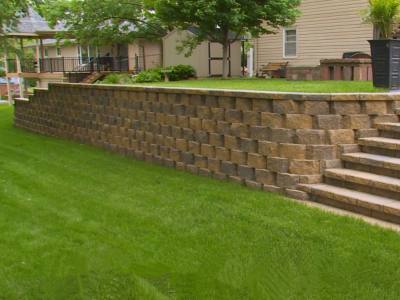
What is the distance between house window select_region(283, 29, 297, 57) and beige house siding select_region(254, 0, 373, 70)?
144mm

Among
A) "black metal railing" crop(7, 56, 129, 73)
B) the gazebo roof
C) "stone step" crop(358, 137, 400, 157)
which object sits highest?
the gazebo roof

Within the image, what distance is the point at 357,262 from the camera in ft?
15.0

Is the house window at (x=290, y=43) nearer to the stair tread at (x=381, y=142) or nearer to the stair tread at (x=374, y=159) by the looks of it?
the stair tread at (x=381, y=142)

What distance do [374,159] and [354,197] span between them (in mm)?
569

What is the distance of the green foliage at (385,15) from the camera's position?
7.53 metres

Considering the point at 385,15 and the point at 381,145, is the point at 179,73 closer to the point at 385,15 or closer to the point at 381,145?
the point at 385,15

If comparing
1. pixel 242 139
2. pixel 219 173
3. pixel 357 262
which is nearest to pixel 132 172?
pixel 219 173

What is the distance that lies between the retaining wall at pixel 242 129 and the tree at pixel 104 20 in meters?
8.14

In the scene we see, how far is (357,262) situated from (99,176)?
4946mm

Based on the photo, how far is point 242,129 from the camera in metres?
7.50

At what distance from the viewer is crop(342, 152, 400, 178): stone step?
6.01m

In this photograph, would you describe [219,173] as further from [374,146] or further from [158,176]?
[374,146]

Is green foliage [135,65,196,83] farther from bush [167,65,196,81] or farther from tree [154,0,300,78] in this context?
tree [154,0,300,78]

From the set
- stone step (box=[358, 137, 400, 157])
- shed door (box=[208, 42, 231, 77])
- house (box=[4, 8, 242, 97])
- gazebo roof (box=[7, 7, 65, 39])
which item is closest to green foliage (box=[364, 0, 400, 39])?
stone step (box=[358, 137, 400, 157])
